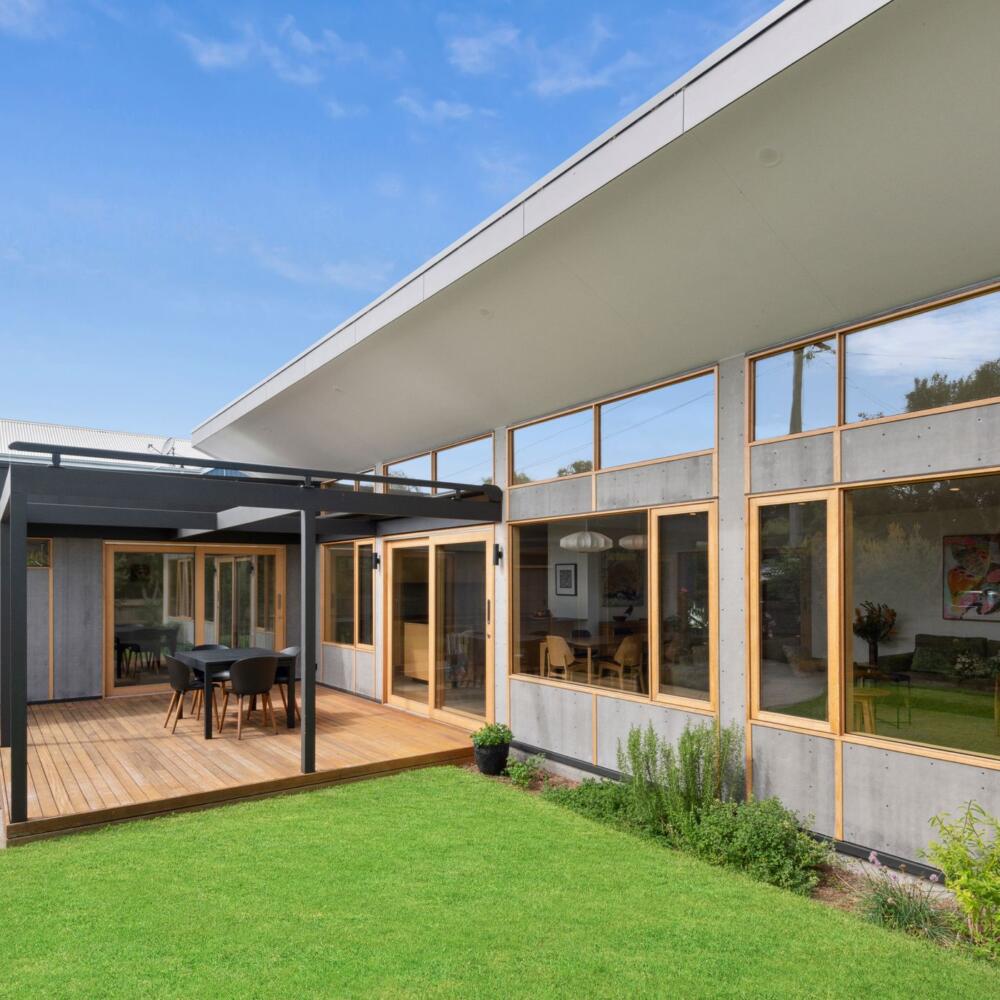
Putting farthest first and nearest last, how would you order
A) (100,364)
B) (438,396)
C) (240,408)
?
(100,364) → (240,408) → (438,396)

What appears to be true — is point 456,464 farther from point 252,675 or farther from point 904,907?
point 904,907

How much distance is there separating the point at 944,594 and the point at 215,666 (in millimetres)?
6889

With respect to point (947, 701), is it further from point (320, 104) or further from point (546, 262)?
point (320, 104)

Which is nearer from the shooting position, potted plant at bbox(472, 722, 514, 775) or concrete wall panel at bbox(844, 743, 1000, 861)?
concrete wall panel at bbox(844, 743, 1000, 861)

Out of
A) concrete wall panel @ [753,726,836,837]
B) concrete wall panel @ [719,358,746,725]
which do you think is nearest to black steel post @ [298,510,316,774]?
concrete wall panel @ [719,358,746,725]

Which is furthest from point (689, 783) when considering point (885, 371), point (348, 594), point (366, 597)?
point (348, 594)

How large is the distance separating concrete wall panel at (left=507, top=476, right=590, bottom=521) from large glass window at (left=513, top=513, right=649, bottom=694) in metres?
0.12

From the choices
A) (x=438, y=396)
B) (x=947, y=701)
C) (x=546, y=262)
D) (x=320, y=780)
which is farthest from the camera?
(x=438, y=396)

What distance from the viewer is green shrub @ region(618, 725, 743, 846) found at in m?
5.23

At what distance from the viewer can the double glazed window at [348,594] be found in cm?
1075

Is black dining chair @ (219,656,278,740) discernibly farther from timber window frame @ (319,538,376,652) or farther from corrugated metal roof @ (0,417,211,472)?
corrugated metal roof @ (0,417,211,472)

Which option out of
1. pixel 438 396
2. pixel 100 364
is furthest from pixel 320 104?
pixel 100 364

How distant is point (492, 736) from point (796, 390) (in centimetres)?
405

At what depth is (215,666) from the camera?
8.12 metres
